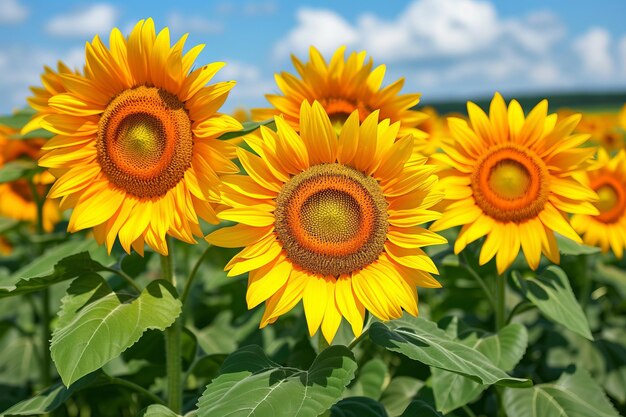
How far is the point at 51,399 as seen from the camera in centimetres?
260

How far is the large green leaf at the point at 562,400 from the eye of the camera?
2.90 m

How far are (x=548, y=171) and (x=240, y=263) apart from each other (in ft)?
4.85

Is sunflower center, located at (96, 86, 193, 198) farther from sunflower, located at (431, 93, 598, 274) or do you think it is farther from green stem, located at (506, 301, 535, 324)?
green stem, located at (506, 301, 535, 324)

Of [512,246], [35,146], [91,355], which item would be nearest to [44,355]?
[35,146]

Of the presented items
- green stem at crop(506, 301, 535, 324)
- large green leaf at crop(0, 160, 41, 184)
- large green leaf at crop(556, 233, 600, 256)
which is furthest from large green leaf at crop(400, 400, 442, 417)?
large green leaf at crop(0, 160, 41, 184)

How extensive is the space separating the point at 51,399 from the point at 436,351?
1.37m

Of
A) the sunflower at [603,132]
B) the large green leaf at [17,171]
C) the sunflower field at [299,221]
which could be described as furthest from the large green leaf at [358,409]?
the sunflower at [603,132]

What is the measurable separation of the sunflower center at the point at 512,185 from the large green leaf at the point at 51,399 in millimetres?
1614

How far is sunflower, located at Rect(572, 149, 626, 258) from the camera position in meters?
3.95

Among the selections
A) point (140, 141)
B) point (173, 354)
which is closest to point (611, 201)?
point (173, 354)

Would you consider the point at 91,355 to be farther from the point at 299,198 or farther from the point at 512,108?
the point at 512,108

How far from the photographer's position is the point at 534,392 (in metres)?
3.02

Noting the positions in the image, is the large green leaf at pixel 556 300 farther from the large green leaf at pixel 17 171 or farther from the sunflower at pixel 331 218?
the large green leaf at pixel 17 171

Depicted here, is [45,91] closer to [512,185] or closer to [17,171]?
[17,171]
